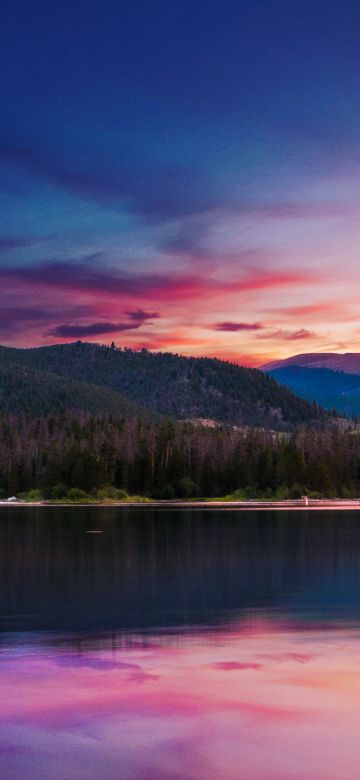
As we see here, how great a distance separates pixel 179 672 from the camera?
73.9 ft

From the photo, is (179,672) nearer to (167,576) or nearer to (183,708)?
(183,708)

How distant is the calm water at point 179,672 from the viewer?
15555 mm

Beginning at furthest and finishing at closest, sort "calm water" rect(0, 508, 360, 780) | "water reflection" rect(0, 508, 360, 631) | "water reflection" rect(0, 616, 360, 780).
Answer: "water reflection" rect(0, 508, 360, 631), "calm water" rect(0, 508, 360, 780), "water reflection" rect(0, 616, 360, 780)

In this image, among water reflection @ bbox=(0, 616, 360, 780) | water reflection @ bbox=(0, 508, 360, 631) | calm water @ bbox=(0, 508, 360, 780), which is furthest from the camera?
water reflection @ bbox=(0, 508, 360, 631)

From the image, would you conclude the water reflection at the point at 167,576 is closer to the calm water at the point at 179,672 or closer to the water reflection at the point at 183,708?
the calm water at the point at 179,672

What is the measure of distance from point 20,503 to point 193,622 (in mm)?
166249

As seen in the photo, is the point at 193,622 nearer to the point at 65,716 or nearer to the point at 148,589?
the point at 148,589

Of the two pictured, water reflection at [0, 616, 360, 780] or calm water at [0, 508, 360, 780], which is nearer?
water reflection at [0, 616, 360, 780]

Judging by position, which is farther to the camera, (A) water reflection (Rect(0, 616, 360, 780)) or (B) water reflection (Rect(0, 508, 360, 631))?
(B) water reflection (Rect(0, 508, 360, 631))

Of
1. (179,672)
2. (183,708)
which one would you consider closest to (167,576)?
(179,672)

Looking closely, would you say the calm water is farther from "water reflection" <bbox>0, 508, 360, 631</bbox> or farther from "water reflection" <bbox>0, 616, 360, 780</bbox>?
"water reflection" <bbox>0, 508, 360, 631</bbox>

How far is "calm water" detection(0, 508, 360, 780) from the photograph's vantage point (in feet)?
51.0

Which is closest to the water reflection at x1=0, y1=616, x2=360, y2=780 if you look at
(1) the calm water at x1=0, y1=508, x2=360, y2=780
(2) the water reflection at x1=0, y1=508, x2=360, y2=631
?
(1) the calm water at x1=0, y1=508, x2=360, y2=780

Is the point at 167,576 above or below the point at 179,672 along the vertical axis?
below
